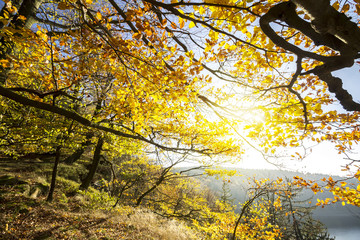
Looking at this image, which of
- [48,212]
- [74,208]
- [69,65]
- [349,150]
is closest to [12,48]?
[69,65]

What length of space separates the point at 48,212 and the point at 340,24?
32.3 ft

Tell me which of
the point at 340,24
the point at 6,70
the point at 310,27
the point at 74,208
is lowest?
the point at 74,208

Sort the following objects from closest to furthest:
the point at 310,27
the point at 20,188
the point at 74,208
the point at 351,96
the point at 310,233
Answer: the point at 310,27 → the point at 351,96 → the point at 20,188 → the point at 74,208 → the point at 310,233

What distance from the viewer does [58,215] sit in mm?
6332

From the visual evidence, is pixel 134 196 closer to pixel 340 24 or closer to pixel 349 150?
pixel 349 150

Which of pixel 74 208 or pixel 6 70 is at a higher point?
pixel 6 70

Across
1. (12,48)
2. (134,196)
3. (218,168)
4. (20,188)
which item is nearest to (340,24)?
(12,48)

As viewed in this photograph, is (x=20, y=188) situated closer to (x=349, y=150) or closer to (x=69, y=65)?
(x=69, y=65)

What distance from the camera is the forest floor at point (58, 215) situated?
17.0 ft

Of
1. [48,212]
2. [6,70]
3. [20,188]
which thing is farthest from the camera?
[20,188]

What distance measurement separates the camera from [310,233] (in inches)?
844

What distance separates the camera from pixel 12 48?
13.5 ft

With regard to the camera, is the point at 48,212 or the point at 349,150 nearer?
the point at 349,150

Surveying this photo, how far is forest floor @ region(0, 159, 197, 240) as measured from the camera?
5.17m
